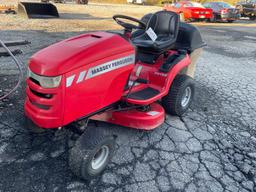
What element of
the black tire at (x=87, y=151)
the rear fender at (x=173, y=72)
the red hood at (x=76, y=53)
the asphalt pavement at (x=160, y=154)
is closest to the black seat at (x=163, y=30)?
the rear fender at (x=173, y=72)

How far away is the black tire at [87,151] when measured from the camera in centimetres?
212

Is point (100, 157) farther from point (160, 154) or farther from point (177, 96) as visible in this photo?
point (177, 96)

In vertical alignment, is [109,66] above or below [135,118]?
above

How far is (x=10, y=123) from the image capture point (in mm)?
3072

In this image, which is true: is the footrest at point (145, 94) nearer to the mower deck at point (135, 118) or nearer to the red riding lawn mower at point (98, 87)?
the red riding lawn mower at point (98, 87)

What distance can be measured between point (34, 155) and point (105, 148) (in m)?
0.79

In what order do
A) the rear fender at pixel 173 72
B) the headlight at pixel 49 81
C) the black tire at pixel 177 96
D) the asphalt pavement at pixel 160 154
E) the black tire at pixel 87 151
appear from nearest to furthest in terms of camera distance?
the headlight at pixel 49 81 < the black tire at pixel 87 151 < the asphalt pavement at pixel 160 154 < the rear fender at pixel 173 72 < the black tire at pixel 177 96

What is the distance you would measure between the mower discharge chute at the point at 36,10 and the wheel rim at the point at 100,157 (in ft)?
32.9

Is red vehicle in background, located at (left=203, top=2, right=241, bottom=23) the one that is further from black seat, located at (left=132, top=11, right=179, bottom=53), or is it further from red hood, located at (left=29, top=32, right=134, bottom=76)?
red hood, located at (left=29, top=32, right=134, bottom=76)

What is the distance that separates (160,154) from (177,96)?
0.85 metres

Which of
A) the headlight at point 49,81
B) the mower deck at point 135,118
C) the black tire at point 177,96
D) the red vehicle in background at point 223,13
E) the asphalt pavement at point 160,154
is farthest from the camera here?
the red vehicle in background at point 223,13

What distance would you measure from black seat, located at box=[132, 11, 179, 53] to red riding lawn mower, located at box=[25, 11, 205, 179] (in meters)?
0.02

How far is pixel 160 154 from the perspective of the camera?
276cm

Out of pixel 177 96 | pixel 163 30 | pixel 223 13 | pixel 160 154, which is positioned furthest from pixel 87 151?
pixel 223 13
